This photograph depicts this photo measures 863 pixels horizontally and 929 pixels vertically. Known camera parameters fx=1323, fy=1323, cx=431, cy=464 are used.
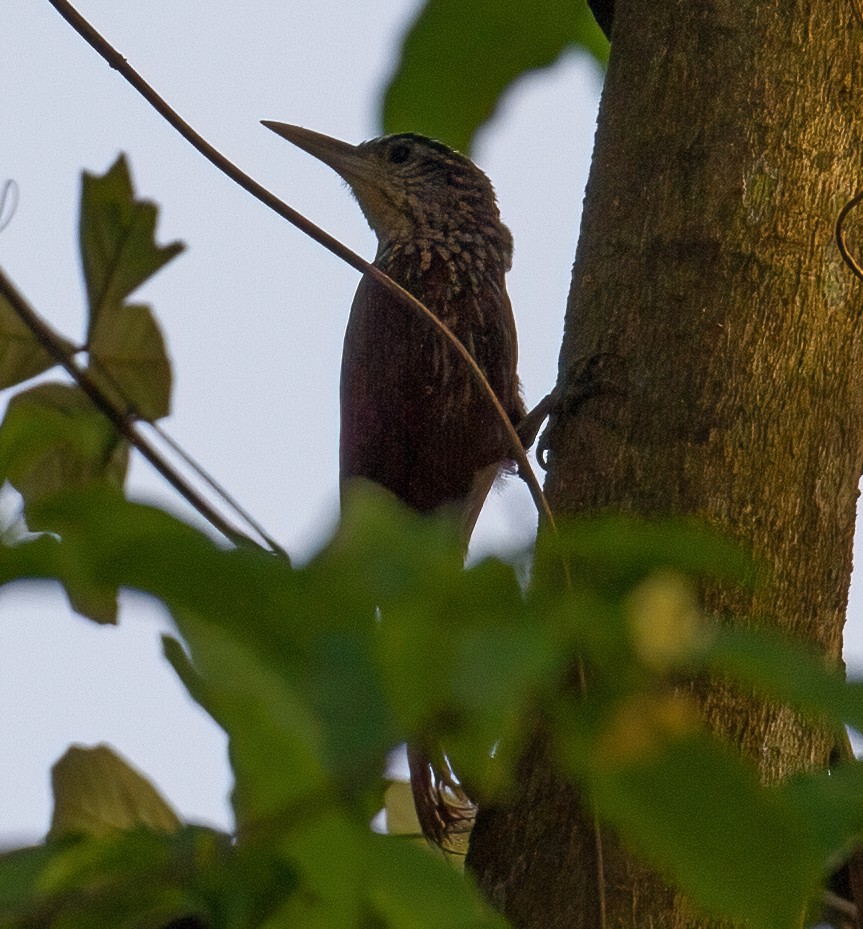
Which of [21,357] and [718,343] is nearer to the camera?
[21,357]

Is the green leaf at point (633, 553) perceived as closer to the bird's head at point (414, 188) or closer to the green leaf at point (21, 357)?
the green leaf at point (21, 357)

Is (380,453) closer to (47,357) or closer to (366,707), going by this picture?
(47,357)

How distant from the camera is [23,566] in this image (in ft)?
2.09

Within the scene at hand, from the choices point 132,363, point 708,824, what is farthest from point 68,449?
point 708,824

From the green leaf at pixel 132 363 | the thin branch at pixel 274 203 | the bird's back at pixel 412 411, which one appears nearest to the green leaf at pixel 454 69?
the thin branch at pixel 274 203

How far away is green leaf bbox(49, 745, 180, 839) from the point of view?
97cm

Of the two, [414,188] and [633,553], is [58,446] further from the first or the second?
[414,188]

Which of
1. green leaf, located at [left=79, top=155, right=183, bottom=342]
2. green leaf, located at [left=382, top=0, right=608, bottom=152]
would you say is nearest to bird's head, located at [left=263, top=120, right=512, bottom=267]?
green leaf, located at [left=382, top=0, right=608, bottom=152]

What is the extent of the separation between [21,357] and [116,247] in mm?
154

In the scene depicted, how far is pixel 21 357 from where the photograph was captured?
1394 mm

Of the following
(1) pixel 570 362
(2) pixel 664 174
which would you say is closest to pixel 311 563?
(1) pixel 570 362

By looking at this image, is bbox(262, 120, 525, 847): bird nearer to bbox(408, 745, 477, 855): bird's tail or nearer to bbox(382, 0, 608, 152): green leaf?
bbox(408, 745, 477, 855): bird's tail

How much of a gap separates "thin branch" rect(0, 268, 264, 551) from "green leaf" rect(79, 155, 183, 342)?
2.3 inches

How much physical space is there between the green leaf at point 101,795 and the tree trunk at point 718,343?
70 cm
